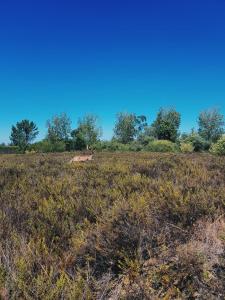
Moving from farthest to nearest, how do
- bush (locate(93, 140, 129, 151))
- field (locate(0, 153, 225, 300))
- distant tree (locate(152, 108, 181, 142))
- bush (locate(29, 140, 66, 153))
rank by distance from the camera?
1. distant tree (locate(152, 108, 181, 142))
2. bush (locate(29, 140, 66, 153))
3. bush (locate(93, 140, 129, 151))
4. field (locate(0, 153, 225, 300))

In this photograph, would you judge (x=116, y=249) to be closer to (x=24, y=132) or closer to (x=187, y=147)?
(x=187, y=147)

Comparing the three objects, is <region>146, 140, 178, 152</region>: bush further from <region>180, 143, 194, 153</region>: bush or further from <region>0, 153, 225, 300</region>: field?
<region>0, 153, 225, 300</region>: field

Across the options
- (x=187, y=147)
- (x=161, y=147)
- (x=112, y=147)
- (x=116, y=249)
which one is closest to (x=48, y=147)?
(x=112, y=147)

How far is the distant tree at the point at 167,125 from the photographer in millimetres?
61344

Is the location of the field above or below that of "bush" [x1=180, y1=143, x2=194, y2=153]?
below

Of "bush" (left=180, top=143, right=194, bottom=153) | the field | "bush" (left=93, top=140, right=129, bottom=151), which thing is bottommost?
the field

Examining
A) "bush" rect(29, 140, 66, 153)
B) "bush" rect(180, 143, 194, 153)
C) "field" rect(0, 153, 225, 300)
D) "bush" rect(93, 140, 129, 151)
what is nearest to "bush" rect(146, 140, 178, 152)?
"bush" rect(180, 143, 194, 153)

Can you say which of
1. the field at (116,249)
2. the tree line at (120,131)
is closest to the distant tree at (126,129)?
the tree line at (120,131)

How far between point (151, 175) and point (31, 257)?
4.90 m

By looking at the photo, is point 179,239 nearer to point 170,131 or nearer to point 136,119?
point 170,131

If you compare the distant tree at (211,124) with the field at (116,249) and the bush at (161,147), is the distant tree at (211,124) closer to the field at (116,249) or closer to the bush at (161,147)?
the bush at (161,147)

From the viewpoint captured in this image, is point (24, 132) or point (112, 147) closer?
point (112, 147)

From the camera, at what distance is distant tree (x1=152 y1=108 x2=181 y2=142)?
61.3 metres

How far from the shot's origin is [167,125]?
201 ft
